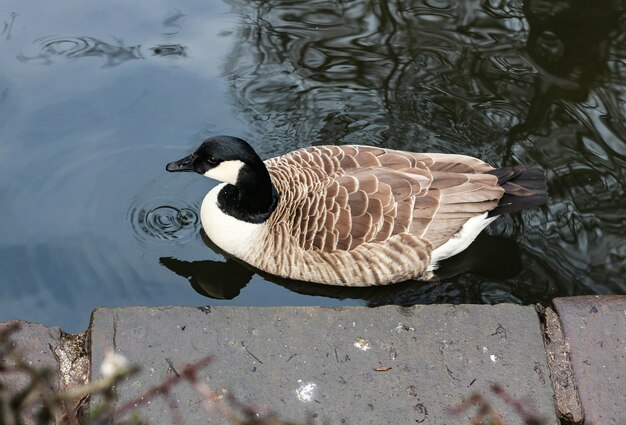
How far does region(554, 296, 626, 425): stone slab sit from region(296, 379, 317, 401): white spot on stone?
142 centimetres

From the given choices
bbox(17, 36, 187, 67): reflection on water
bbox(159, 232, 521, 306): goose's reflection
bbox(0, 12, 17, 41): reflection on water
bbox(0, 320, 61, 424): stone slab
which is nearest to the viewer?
bbox(0, 320, 61, 424): stone slab

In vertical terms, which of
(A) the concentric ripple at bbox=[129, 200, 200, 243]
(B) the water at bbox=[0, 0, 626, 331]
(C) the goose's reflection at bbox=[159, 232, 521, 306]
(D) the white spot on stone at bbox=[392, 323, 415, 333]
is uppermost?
(D) the white spot on stone at bbox=[392, 323, 415, 333]

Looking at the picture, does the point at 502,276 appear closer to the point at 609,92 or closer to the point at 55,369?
the point at 609,92

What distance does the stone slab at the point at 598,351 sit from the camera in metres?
3.99

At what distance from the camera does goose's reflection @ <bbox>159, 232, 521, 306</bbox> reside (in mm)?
5715

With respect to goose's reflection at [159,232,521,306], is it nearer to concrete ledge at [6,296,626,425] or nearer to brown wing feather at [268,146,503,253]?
brown wing feather at [268,146,503,253]

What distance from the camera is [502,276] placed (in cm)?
587

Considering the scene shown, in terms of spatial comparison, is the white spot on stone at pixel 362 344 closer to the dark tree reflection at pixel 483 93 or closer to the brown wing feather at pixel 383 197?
the brown wing feather at pixel 383 197

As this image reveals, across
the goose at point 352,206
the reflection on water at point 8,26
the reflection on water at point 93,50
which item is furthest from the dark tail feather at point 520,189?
the reflection on water at point 8,26

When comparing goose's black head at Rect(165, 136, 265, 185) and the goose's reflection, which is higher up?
goose's black head at Rect(165, 136, 265, 185)

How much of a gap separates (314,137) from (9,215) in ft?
8.56

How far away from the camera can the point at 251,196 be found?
5461 mm

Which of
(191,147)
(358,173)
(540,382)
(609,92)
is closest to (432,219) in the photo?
(358,173)

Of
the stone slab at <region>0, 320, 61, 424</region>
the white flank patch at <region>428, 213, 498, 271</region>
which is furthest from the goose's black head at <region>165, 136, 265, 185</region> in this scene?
the stone slab at <region>0, 320, 61, 424</region>
